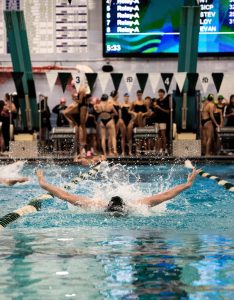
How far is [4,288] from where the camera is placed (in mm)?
4301

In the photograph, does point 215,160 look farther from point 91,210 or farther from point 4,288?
point 4,288

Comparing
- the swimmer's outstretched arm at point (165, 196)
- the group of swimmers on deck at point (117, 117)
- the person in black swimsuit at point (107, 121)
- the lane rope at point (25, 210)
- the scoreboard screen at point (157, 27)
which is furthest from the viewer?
the scoreboard screen at point (157, 27)

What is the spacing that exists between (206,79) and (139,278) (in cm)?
1336

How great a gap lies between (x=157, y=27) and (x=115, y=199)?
1343cm

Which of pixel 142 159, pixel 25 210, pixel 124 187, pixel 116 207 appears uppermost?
pixel 116 207

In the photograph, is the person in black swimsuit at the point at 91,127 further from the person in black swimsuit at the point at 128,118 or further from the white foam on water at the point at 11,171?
the white foam on water at the point at 11,171

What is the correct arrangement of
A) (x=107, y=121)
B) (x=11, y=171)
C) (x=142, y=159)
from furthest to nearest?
(x=107, y=121)
(x=142, y=159)
(x=11, y=171)

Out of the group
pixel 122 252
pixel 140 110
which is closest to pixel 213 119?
pixel 140 110

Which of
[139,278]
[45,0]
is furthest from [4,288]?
[45,0]

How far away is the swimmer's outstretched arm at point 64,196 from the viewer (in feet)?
24.0

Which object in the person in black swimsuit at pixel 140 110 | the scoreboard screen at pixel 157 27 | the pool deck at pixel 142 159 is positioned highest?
the scoreboard screen at pixel 157 27

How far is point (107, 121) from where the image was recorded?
698 inches

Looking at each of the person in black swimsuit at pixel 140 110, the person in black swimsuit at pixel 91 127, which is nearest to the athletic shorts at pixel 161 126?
the person in black swimsuit at pixel 140 110

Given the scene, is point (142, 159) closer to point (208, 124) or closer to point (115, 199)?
point (208, 124)
